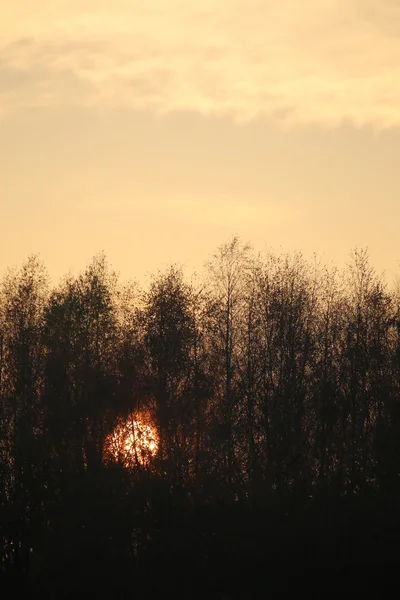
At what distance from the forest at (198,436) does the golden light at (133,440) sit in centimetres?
12

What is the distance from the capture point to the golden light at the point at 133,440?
51375 millimetres

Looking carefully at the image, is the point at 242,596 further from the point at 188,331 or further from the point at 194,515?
the point at 188,331

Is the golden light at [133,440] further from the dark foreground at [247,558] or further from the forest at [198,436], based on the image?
the dark foreground at [247,558]

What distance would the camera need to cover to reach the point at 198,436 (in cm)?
5325

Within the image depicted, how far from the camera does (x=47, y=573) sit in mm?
40906

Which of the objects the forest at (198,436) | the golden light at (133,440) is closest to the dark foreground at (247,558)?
the forest at (198,436)

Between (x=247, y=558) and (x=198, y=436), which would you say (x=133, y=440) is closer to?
(x=198, y=436)

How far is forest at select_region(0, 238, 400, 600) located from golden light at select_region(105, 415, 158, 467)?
0.12 m

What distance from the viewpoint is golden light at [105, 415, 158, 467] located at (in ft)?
169

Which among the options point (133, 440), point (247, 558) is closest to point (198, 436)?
point (133, 440)

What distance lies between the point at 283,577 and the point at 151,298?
21.6 m


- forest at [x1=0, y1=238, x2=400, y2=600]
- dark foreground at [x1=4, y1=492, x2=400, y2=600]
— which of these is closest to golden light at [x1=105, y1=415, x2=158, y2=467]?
forest at [x1=0, y1=238, x2=400, y2=600]

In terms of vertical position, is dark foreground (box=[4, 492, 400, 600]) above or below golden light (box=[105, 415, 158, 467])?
below

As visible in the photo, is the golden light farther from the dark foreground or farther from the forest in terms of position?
the dark foreground
